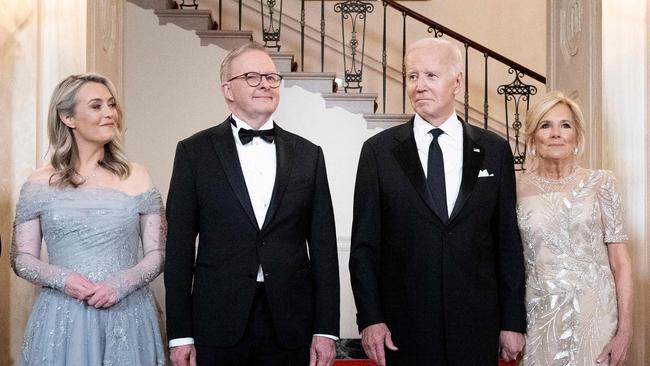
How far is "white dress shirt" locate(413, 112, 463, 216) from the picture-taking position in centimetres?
343

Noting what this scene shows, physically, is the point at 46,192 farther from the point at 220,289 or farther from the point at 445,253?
the point at 445,253

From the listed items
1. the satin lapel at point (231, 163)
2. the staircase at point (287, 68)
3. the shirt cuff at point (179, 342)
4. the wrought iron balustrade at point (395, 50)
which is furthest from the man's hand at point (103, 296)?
the wrought iron balustrade at point (395, 50)

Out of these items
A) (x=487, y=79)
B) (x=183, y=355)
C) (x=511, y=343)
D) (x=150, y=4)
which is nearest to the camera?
(x=183, y=355)

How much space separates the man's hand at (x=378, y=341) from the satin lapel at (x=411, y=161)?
16.9 inches

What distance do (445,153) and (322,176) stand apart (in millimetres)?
442

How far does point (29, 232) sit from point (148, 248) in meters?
0.42

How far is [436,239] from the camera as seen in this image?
3.35 m

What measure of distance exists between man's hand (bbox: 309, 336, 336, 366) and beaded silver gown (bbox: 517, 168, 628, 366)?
809 millimetres

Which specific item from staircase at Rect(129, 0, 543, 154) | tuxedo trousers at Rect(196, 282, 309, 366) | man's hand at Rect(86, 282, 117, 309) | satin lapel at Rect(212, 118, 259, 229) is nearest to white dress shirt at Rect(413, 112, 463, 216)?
satin lapel at Rect(212, 118, 259, 229)

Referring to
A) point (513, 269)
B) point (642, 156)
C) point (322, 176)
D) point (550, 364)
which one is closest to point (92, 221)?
point (322, 176)

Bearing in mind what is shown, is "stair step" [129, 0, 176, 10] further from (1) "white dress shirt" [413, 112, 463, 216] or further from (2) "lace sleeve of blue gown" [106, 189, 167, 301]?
(1) "white dress shirt" [413, 112, 463, 216]

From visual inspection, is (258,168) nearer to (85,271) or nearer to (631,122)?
(85,271)

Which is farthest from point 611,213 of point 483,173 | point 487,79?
point 487,79

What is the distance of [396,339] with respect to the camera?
11.0ft
